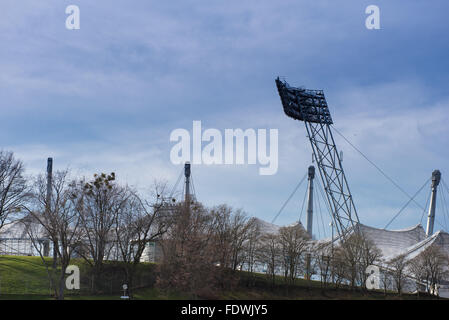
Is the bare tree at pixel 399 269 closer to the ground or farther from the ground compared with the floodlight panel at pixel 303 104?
closer to the ground

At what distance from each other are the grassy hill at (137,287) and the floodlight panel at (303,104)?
21911 mm

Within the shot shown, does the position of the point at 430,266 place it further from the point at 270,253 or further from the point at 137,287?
the point at 137,287

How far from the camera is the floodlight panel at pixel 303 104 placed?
75250 mm

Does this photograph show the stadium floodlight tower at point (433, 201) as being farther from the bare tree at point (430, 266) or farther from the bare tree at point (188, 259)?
the bare tree at point (188, 259)

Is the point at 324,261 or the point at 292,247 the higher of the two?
the point at 292,247

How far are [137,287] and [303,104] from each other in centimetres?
3372

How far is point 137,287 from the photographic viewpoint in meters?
59.2

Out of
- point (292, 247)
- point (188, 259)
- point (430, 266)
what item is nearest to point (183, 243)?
point (188, 259)

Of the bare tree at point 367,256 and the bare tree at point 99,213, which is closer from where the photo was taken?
the bare tree at point 99,213

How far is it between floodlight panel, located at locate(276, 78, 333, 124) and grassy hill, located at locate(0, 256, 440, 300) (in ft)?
71.9

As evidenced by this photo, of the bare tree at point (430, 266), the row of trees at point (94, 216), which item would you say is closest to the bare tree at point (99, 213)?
the row of trees at point (94, 216)

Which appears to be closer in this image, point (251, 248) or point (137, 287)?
point (137, 287)
